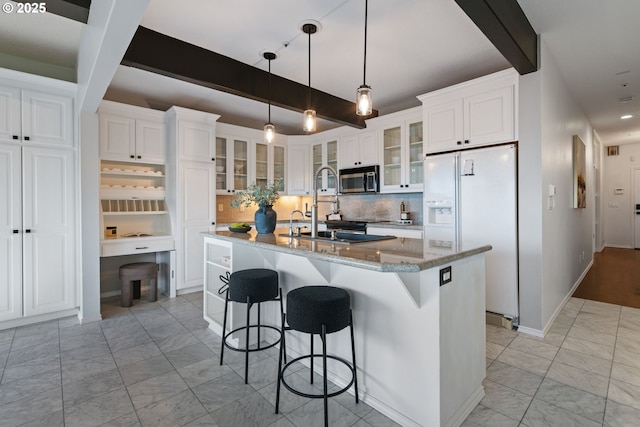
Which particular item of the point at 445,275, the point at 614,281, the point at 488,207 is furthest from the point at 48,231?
the point at 614,281

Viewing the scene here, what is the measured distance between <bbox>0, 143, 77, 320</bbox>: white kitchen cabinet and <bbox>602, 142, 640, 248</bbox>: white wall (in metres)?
11.0

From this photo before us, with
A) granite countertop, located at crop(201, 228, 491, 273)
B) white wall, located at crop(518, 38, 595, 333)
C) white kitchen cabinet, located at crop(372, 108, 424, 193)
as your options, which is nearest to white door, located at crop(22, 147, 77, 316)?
granite countertop, located at crop(201, 228, 491, 273)

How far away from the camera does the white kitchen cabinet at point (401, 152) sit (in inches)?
170

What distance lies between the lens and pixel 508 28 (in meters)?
2.23

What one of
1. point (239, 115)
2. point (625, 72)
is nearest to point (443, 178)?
point (625, 72)

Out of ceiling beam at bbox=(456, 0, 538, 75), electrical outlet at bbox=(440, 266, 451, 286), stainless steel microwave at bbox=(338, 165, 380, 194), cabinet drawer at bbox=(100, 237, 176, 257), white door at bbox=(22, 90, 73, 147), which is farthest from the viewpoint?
stainless steel microwave at bbox=(338, 165, 380, 194)

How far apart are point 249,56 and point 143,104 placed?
7.28ft

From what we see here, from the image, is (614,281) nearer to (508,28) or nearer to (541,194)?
(541,194)

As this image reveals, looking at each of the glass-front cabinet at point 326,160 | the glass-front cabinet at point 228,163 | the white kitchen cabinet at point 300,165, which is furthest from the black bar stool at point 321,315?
the white kitchen cabinet at point 300,165

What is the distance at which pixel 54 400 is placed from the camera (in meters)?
1.99

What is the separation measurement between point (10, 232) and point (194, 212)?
1.83 metres

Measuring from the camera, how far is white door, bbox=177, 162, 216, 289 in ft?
14.0

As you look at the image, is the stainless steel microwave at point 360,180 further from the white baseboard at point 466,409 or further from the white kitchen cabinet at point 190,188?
the white baseboard at point 466,409

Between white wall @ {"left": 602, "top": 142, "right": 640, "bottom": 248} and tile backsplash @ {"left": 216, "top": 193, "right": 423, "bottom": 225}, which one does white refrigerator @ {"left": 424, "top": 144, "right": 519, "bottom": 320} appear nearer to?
tile backsplash @ {"left": 216, "top": 193, "right": 423, "bottom": 225}
